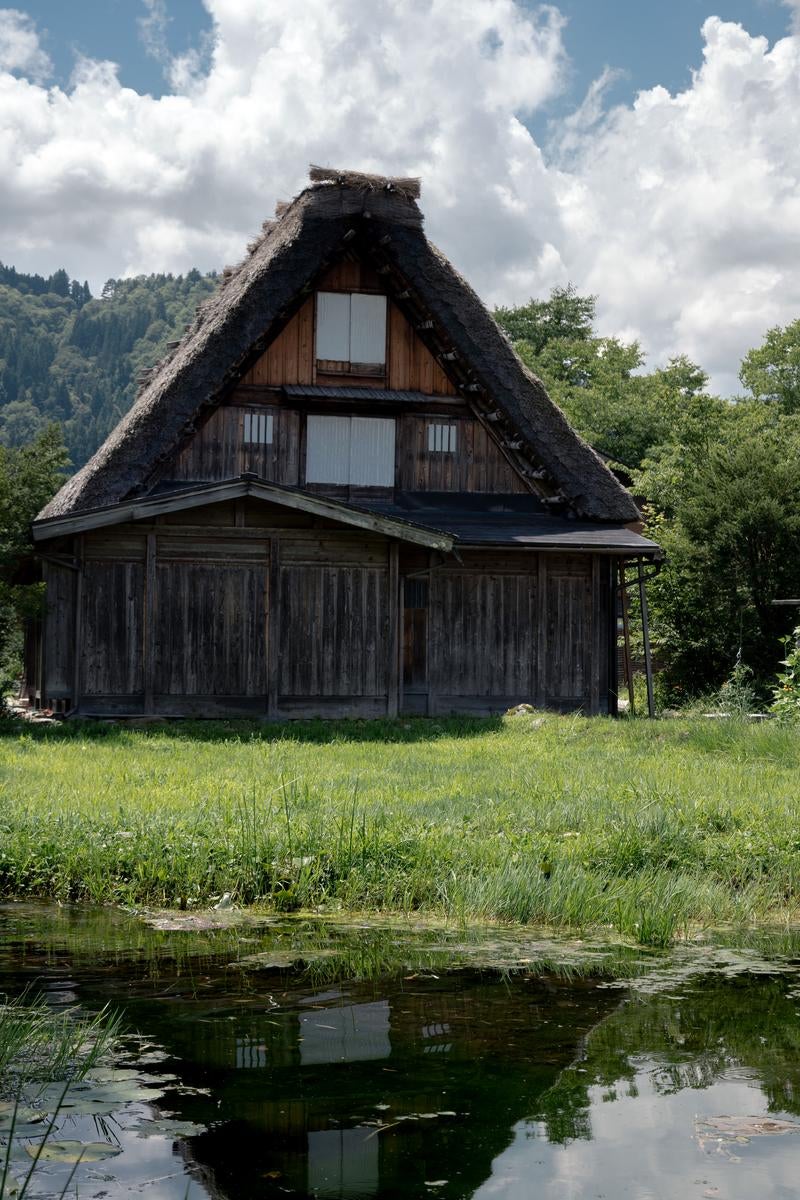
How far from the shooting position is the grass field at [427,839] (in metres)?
7.48

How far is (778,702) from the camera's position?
1717cm

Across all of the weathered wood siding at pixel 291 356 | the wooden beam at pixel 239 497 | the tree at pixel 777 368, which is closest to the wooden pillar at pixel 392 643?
the wooden beam at pixel 239 497

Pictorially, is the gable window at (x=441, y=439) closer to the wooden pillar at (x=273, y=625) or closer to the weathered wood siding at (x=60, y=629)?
the wooden pillar at (x=273, y=625)

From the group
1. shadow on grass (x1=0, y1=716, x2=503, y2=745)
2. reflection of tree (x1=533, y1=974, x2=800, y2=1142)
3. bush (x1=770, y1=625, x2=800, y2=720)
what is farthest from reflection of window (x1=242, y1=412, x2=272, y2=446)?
reflection of tree (x1=533, y1=974, x2=800, y2=1142)

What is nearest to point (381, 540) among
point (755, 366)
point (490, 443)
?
point (490, 443)

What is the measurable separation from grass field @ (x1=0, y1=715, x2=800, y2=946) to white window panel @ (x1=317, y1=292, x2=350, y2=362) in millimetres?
10395

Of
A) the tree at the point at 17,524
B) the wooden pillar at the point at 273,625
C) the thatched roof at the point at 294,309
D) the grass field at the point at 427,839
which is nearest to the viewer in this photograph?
the grass field at the point at 427,839

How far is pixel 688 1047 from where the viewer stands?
16.1 feet

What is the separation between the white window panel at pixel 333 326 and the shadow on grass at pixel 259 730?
6336mm

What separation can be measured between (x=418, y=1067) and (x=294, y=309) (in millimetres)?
17482

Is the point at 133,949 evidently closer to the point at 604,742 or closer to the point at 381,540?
the point at 604,742

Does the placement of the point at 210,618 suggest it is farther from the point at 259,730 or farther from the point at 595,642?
the point at 595,642

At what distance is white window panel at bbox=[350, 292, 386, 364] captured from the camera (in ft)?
69.2

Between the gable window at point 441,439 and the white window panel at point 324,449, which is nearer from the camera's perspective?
the white window panel at point 324,449
